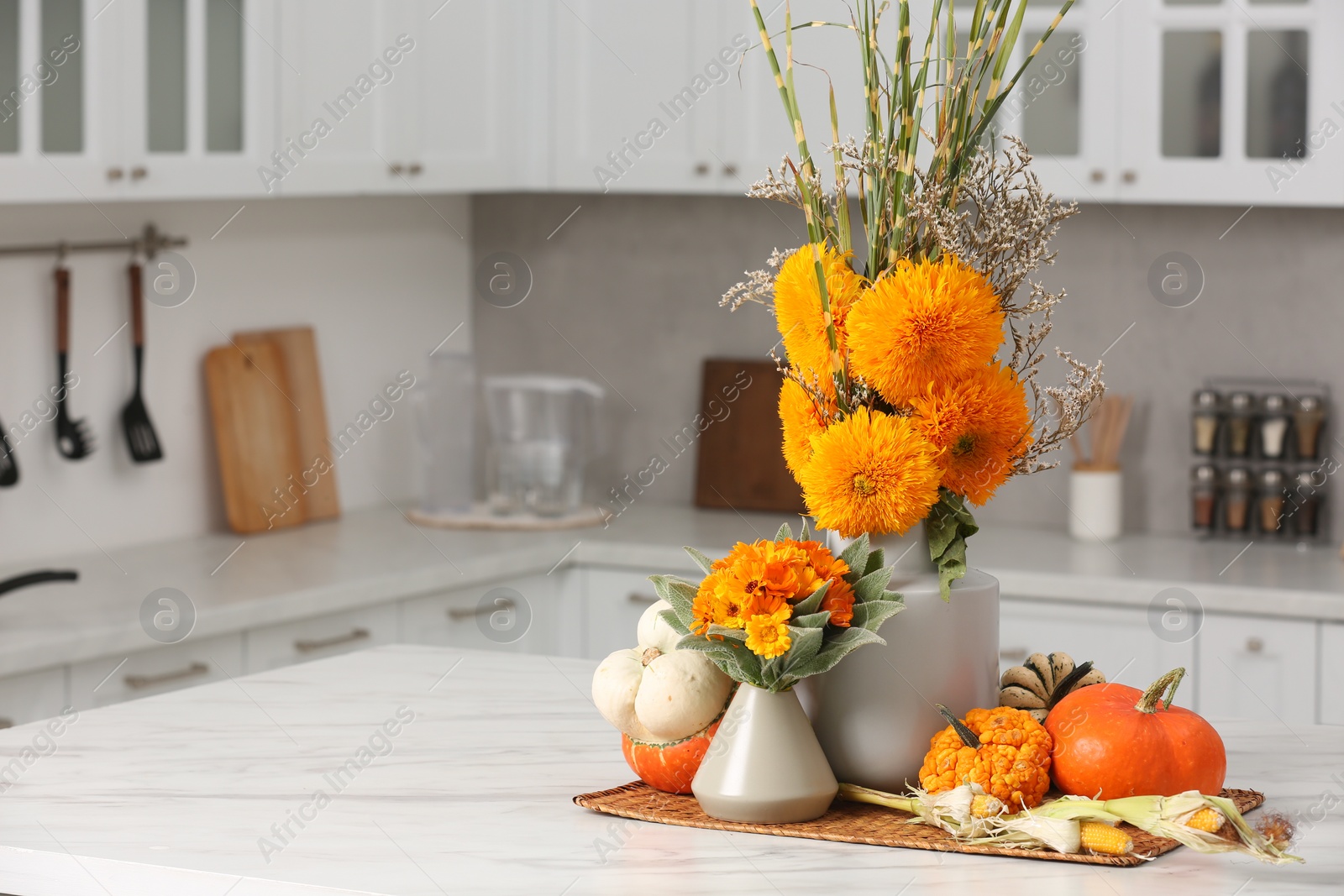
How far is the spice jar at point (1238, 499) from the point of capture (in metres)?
3.38

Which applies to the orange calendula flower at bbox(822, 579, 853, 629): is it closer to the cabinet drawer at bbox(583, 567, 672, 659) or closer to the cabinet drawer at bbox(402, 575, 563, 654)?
the cabinet drawer at bbox(402, 575, 563, 654)

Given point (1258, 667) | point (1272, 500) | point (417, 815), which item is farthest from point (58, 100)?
point (1272, 500)

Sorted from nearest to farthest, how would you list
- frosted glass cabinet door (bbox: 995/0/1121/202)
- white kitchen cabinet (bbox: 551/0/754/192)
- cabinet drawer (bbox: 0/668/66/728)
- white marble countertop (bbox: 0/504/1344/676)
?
cabinet drawer (bbox: 0/668/66/728) < white marble countertop (bbox: 0/504/1344/676) < frosted glass cabinet door (bbox: 995/0/1121/202) < white kitchen cabinet (bbox: 551/0/754/192)

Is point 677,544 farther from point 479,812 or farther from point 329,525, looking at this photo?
point 479,812

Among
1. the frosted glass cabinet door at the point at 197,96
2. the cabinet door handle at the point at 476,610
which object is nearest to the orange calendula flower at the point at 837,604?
the frosted glass cabinet door at the point at 197,96

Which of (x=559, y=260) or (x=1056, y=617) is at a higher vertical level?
(x=559, y=260)

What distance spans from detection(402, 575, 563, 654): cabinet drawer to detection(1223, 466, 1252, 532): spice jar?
139 centimetres

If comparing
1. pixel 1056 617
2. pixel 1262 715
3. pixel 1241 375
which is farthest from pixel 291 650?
pixel 1241 375

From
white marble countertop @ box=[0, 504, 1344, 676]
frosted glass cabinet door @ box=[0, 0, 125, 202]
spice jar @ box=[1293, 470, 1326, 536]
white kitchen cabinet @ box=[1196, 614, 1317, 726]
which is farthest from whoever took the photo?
spice jar @ box=[1293, 470, 1326, 536]

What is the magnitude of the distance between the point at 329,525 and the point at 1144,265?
72.2 inches

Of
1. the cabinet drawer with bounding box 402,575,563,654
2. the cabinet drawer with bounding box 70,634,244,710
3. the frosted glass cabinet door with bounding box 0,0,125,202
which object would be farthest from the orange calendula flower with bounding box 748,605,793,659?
the cabinet drawer with bounding box 402,575,563,654

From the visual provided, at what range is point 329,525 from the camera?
12.0 feet

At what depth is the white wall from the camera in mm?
3094

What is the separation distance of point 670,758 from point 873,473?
282mm
